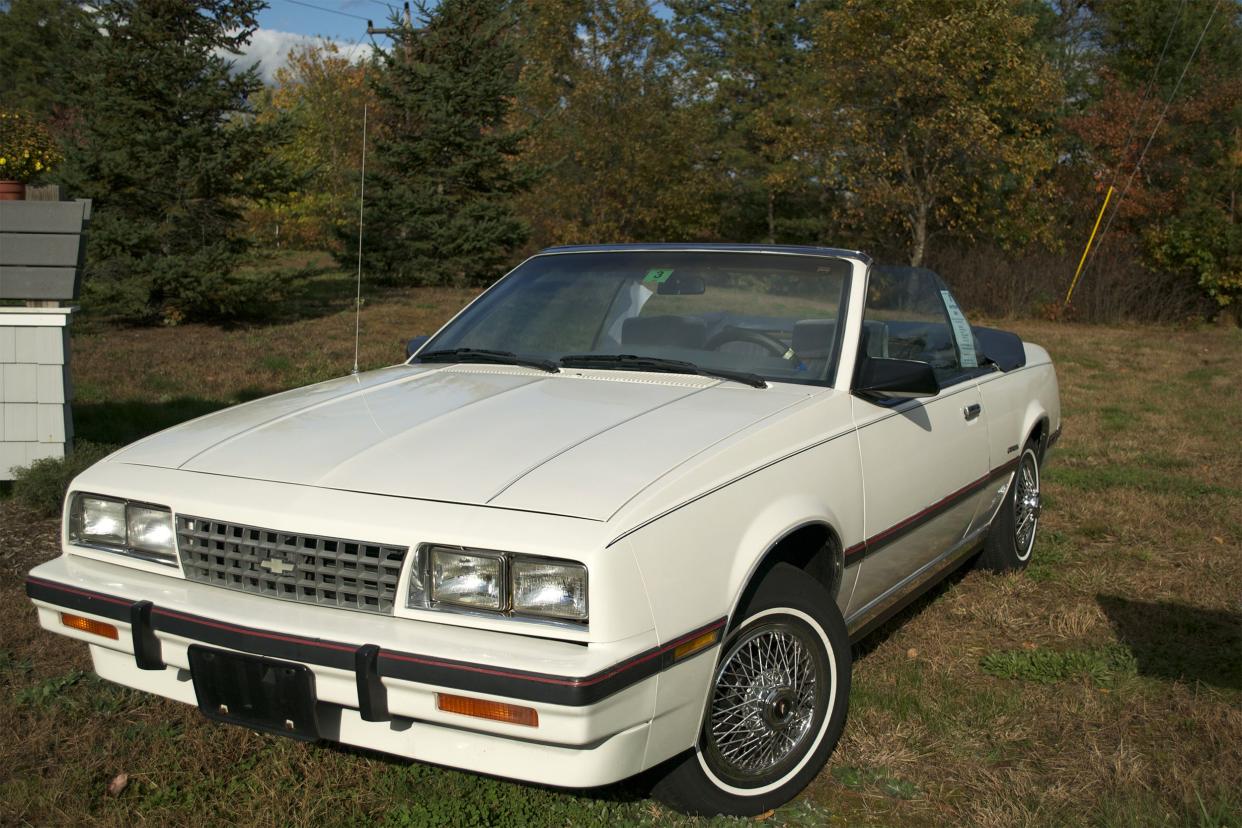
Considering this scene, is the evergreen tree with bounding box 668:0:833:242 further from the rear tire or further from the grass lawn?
the grass lawn

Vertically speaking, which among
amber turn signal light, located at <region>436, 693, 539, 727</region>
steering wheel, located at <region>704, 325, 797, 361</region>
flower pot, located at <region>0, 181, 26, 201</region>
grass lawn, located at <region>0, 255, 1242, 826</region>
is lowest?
grass lawn, located at <region>0, 255, 1242, 826</region>

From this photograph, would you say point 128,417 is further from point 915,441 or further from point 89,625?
point 915,441

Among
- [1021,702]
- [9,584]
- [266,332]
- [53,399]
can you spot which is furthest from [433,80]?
[1021,702]

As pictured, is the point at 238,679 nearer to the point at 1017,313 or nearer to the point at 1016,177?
the point at 1017,313

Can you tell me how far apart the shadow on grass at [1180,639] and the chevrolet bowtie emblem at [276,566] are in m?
3.14

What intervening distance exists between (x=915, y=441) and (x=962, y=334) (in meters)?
1.15

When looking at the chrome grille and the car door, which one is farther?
the car door

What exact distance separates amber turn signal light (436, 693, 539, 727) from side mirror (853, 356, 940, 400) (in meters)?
1.69

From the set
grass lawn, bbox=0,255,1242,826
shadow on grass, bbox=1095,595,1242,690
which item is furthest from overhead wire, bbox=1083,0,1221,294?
shadow on grass, bbox=1095,595,1242,690

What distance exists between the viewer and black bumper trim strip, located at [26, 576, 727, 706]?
7.54 ft

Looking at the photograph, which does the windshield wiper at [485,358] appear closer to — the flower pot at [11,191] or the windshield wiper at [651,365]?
the windshield wiper at [651,365]

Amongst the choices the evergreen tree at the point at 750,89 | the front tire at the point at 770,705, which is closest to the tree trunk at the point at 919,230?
the evergreen tree at the point at 750,89

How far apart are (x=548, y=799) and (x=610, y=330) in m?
1.70

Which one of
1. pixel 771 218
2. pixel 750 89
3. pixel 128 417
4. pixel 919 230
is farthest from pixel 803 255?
pixel 750 89
